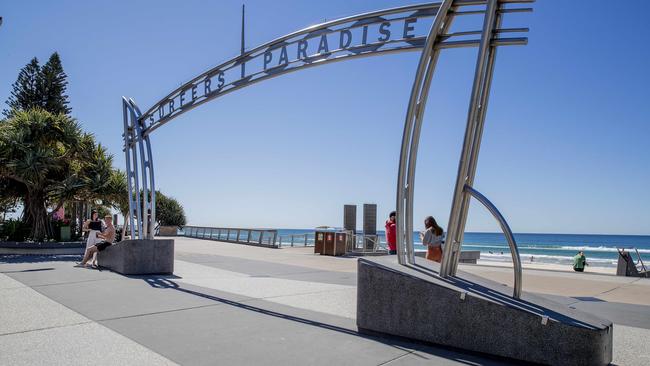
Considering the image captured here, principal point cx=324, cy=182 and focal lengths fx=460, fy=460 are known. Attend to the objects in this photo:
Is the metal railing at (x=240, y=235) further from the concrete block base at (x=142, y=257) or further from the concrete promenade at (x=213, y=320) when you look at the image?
the concrete promenade at (x=213, y=320)

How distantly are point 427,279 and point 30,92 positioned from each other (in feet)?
131

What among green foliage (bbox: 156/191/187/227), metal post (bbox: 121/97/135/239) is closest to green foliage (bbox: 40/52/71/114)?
green foliage (bbox: 156/191/187/227)

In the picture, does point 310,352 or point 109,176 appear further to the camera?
point 109,176

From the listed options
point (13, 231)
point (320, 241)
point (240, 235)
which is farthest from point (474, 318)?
point (240, 235)

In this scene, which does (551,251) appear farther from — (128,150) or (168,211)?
(128,150)

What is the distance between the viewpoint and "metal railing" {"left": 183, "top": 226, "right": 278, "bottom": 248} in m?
23.3

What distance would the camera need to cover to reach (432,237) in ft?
27.3

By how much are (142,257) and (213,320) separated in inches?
210

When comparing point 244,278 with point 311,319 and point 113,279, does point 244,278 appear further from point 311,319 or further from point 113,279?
point 311,319

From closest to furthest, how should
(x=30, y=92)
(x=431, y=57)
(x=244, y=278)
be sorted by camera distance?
(x=431, y=57) < (x=244, y=278) < (x=30, y=92)

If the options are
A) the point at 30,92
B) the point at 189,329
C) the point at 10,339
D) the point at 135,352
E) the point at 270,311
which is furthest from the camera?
the point at 30,92

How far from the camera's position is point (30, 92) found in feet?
117

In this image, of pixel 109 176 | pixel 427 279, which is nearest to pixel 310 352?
pixel 427 279

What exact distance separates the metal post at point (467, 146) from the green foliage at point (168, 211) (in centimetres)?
4046
